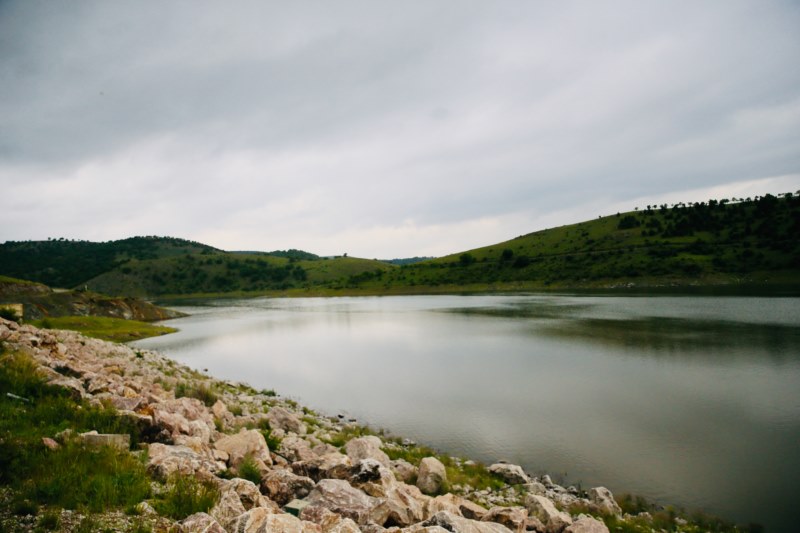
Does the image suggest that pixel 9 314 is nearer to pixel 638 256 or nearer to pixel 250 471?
pixel 250 471

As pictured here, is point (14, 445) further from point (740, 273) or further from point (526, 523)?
point (740, 273)

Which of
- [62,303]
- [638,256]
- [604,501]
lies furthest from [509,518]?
[638,256]

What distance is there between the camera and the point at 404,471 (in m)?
11.3

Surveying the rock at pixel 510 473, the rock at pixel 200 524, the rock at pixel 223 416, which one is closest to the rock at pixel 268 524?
the rock at pixel 200 524

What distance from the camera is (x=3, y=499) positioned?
17.6 ft

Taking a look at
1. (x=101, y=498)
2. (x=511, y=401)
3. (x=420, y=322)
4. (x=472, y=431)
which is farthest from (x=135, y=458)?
(x=420, y=322)

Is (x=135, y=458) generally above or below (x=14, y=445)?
below

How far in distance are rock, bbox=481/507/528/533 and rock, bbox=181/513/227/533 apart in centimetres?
505

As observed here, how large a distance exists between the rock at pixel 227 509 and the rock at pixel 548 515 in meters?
6.08

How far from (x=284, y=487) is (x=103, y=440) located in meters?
3.33

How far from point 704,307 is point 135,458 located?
68126 millimetres

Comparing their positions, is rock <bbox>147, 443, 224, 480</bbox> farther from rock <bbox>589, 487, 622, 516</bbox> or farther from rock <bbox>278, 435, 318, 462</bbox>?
rock <bbox>589, 487, 622, 516</bbox>

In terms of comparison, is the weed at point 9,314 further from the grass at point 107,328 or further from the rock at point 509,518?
the rock at point 509,518

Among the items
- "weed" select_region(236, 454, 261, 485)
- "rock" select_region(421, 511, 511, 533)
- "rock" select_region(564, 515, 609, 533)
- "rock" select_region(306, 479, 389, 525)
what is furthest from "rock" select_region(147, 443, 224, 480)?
"rock" select_region(564, 515, 609, 533)
